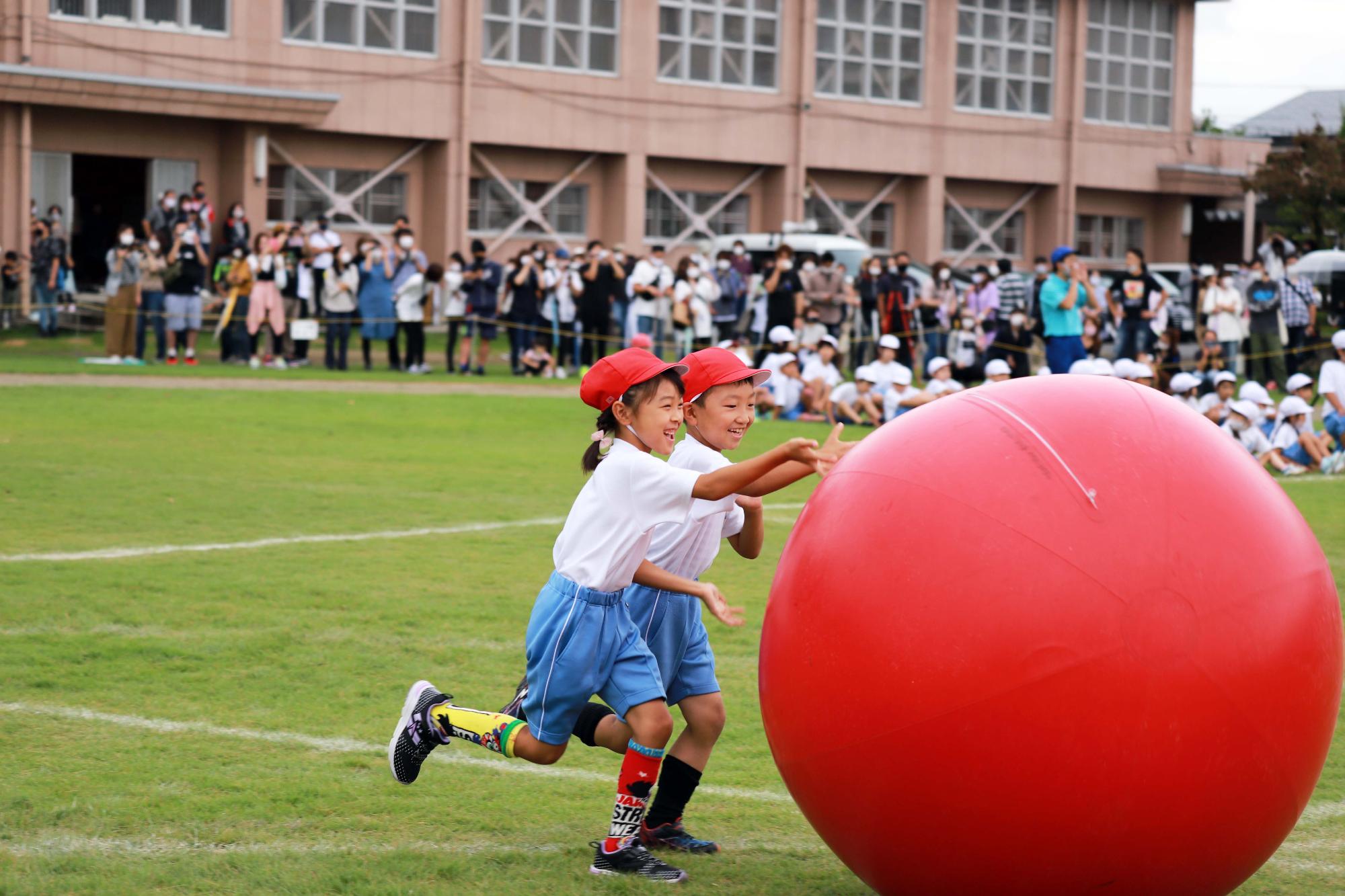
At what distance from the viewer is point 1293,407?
54.8 feet

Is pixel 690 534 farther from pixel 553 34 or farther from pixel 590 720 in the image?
pixel 553 34

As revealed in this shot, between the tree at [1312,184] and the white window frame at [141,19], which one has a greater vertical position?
the white window frame at [141,19]

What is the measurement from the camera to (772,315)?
82.8 ft

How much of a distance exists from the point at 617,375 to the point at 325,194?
3085 centimetres

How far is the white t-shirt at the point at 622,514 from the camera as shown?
515cm

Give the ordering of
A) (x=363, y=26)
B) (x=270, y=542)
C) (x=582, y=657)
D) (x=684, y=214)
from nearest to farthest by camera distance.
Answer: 1. (x=582, y=657)
2. (x=270, y=542)
3. (x=363, y=26)
4. (x=684, y=214)

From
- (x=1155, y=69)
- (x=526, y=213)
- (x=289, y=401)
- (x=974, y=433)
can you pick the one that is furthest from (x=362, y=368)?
(x=1155, y=69)

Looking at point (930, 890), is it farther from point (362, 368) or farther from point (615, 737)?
point (362, 368)

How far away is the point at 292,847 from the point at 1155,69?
4472 cm

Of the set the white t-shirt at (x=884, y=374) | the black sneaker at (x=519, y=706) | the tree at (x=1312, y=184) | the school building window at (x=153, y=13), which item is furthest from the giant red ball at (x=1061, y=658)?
the tree at (x=1312, y=184)

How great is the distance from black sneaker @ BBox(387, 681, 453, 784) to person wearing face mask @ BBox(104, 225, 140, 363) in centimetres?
1972

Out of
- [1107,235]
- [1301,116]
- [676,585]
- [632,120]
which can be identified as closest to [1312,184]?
[1107,235]

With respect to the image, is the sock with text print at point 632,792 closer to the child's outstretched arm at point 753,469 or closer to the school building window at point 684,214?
the child's outstretched arm at point 753,469

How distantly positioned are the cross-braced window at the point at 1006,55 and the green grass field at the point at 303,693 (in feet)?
97.2
